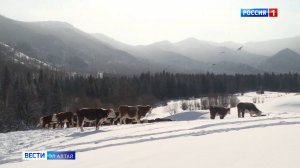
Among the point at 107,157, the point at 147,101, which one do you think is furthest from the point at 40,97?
the point at 107,157

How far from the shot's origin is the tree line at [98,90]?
88312 millimetres

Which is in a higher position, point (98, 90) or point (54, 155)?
point (98, 90)

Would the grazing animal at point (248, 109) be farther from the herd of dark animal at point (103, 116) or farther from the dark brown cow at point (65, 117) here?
the dark brown cow at point (65, 117)

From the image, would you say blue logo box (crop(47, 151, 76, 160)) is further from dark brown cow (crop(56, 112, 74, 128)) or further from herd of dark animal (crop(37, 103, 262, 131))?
dark brown cow (crop(56, 112, 74, 128))

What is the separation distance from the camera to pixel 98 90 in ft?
385

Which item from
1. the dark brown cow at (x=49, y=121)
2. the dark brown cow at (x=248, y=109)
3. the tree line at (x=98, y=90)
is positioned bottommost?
the dark brown cow at (x=49, y=121)

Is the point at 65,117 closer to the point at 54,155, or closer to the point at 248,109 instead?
the point at 248,109

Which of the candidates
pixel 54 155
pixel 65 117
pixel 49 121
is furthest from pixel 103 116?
pixel 54 155

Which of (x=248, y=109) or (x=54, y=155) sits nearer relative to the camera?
(x=54, y=155)

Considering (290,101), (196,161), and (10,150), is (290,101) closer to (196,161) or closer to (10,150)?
(10,150)

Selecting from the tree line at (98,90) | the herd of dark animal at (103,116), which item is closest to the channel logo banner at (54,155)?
the herd of dark animal at (103,116)

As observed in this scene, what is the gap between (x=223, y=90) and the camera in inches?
5945

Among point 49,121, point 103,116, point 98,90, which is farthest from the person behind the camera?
point 98,90

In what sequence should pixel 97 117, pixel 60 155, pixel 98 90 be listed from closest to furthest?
pixel 60 155 → pixel 97 117 → pixel 98 90
